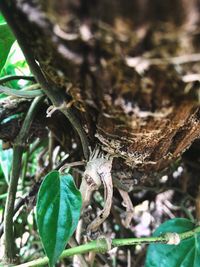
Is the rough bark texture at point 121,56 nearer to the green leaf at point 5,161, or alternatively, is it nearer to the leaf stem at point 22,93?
the leaf stem at point 22,93

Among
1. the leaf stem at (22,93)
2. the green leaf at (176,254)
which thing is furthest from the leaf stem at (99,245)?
the leaf stem at (22,93)

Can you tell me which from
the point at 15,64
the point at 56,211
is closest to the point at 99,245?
the point at 56,211

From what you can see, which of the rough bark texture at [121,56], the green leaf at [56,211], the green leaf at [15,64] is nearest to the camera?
the rough bark texture at [121,56]

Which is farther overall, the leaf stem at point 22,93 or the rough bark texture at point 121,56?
the leaf stem at point 22,93

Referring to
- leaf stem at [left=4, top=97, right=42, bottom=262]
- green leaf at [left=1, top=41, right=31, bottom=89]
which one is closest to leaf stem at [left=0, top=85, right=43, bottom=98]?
leaf stem at [left=4, top=97, right=42, bottom=262]

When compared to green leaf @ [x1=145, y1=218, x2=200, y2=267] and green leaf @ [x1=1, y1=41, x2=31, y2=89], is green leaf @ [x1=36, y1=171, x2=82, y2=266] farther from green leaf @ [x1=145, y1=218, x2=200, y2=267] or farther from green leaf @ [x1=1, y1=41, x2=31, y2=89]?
green leaf @ [x1=1, y1=41, x2=31, y2=89]

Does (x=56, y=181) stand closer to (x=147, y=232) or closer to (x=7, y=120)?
(x=7, y=120)

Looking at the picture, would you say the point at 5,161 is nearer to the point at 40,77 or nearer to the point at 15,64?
the point at 15,64
